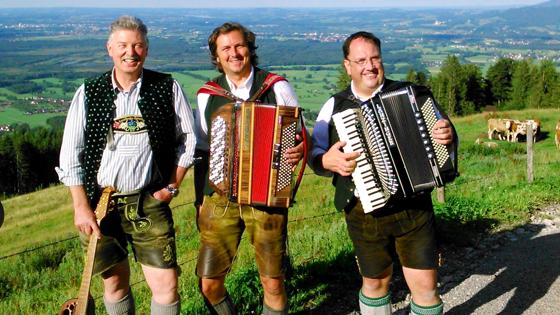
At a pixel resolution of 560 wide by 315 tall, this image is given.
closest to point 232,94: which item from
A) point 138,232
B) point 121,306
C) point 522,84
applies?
point 138,232

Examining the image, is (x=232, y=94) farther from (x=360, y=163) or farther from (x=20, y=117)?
(x=20, y=117)

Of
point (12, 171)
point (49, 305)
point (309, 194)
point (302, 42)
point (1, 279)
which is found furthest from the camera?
point (302, 42)

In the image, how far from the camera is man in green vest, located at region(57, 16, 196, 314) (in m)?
3.52

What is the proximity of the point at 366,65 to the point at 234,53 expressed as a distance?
2.80 ft

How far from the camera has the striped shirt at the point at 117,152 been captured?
11.6 ft

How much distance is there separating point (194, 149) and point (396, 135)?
1284 mm

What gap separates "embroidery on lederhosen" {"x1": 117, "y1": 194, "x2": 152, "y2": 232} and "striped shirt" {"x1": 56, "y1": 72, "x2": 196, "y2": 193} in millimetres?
63

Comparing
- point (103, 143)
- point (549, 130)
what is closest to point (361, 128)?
point (103, 143)

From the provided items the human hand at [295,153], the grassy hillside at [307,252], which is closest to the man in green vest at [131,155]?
the human hand at [295,153]

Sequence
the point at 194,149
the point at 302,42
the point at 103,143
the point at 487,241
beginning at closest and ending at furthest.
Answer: the point at 103,143, the point at 194,149, the point at 487,241, the point at 302,42

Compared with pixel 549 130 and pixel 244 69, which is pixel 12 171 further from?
pixel 244 69

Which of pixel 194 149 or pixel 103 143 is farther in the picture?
pixel 194 149

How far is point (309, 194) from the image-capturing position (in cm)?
1180

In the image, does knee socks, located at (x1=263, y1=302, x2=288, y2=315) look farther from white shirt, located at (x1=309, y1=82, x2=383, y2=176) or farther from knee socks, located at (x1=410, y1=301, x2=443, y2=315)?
white shirt, located at (x1=309, y1=82, x2=383, y2=176)
